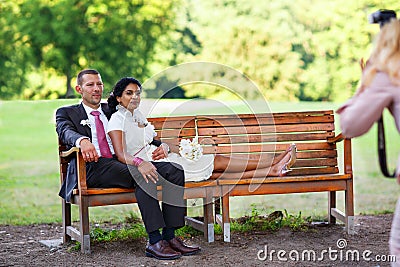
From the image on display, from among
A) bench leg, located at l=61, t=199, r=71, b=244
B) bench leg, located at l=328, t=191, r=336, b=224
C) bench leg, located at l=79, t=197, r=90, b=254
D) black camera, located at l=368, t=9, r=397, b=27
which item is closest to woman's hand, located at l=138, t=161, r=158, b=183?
bench leg, located at l=79, t=197, r=90, b=254

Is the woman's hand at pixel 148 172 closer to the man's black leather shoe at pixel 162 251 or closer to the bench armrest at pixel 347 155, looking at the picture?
the man's black leather shoe at pixel 162 251

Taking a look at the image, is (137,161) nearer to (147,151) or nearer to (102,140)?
(147,151)

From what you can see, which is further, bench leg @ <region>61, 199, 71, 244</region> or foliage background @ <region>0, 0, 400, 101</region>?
foliage background @ <region>0, 0, 400, 101</region>

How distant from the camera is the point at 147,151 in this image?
14.5 ft

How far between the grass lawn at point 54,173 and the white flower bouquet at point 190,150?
331 mm

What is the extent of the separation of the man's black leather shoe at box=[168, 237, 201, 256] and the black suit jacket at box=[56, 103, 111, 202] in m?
0.70

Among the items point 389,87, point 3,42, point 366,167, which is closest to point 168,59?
point 3,42

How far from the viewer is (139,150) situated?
14.3ft

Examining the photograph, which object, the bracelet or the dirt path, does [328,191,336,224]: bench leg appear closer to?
the dirt path

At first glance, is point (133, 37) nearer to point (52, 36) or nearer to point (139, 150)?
point (52, 36)

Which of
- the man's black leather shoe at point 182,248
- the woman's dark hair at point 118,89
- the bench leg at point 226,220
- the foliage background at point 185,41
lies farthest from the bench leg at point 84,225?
the foliage background at point 185,41

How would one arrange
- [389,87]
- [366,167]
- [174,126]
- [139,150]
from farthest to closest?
1. [366,167]
2. [174,126]
3. [139,150]
4. [389,87]

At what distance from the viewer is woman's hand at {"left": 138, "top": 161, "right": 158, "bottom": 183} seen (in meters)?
4.07

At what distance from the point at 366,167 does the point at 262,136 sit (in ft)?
19.7
